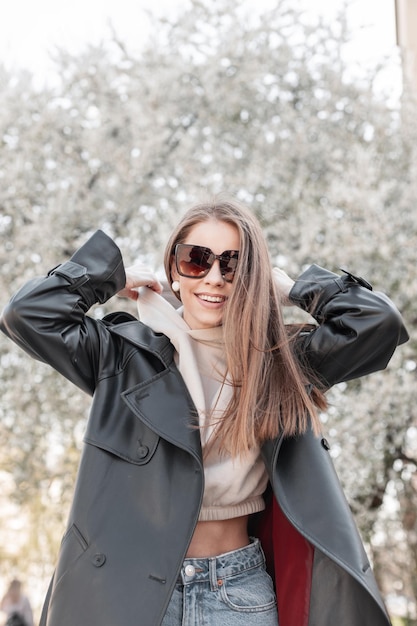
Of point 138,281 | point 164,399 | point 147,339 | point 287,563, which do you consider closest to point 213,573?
point 287,563

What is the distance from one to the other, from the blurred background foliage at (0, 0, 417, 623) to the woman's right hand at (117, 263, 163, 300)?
3624mm

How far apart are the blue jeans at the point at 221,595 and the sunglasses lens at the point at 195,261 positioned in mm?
731

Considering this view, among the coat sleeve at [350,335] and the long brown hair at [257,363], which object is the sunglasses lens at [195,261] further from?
the coat sleeve at [350,335]

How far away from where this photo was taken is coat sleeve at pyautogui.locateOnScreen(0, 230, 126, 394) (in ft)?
7.57

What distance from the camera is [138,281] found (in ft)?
8.46

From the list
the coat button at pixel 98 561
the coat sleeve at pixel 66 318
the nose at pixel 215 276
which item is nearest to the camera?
the coat button at pixel 98 561

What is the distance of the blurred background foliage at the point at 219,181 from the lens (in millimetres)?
6305

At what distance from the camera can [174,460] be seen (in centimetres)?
223

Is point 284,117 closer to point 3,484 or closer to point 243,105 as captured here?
point 243,105

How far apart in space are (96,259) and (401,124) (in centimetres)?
497

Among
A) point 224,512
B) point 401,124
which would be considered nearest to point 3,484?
point 401,124

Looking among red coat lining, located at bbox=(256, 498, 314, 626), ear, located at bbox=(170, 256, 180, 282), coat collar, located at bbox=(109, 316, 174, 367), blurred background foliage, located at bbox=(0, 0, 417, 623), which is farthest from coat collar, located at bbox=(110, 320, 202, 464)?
blurred background foliage, located at bbox=(0, 0, 417, 623)

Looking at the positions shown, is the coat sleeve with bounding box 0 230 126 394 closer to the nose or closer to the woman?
the woman

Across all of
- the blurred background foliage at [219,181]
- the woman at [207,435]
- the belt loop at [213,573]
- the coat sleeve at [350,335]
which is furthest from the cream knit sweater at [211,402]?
the blurred background foliage at [219,181]
